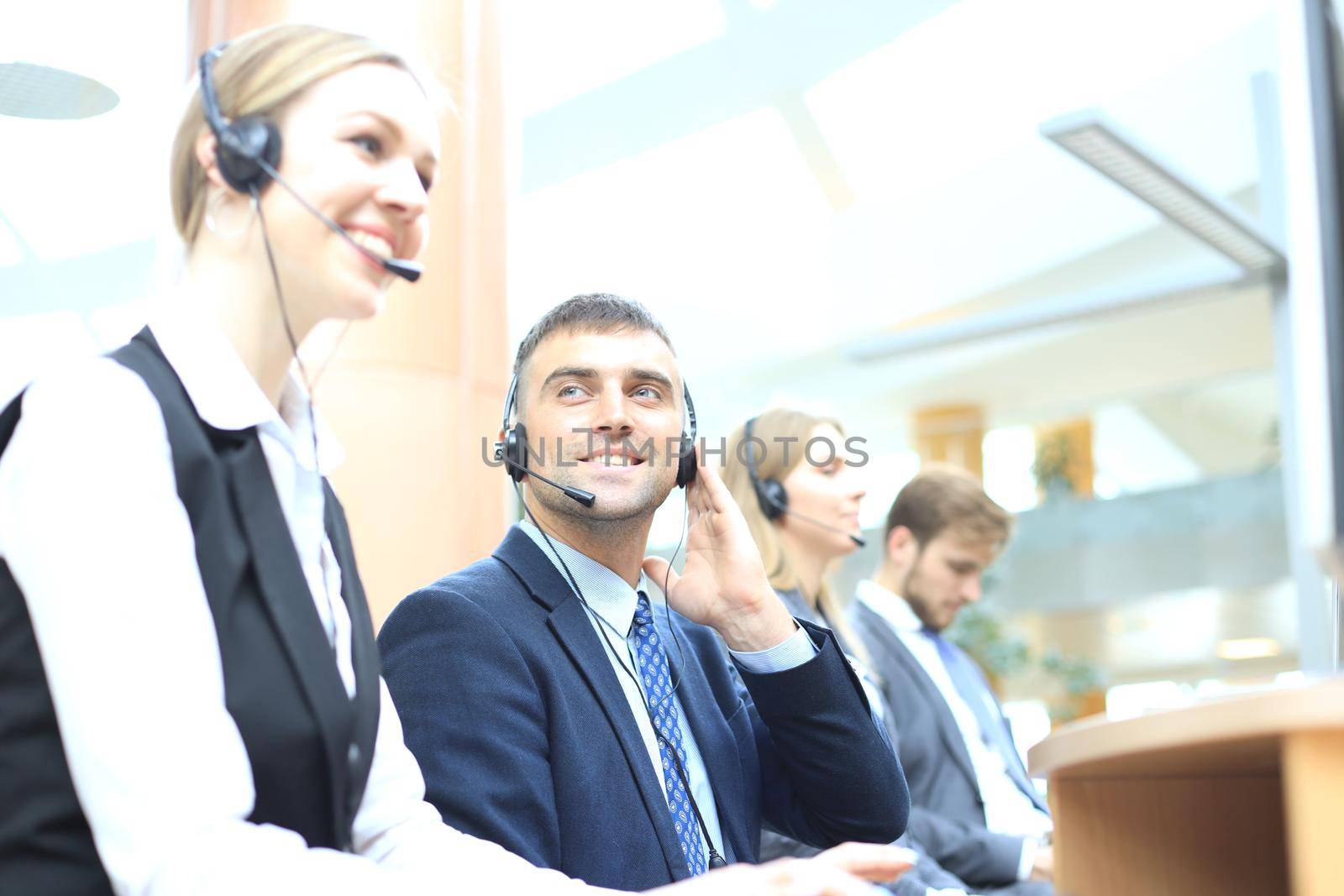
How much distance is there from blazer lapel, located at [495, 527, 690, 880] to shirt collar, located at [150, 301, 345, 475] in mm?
589

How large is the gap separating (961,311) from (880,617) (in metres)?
7.72

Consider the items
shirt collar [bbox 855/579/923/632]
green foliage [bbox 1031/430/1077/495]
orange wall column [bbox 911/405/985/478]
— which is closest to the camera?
shirt collar [bbox 855/579/923/632]

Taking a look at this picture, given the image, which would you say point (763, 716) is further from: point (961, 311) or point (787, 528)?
point (961, 311)

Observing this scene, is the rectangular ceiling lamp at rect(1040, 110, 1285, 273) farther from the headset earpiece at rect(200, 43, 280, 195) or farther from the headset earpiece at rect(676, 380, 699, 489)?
the headset earpiece at rect(200, 43, 280, 195)

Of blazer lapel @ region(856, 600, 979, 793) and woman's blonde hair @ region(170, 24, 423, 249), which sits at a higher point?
woman's blonde hair @ region(170, 24, 423, 249)

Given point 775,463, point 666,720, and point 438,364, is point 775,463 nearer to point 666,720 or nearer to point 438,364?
point 438,364

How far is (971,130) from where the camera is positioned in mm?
9055

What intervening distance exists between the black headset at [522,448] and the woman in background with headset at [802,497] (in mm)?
969

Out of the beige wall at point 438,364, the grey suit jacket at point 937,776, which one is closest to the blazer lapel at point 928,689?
the grey suit jacket at point 937,776

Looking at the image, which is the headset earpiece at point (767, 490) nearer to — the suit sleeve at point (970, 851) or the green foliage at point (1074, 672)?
the suit sleeve at point (970, 851)

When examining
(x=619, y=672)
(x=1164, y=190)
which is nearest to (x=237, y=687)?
(x=619, y=672)

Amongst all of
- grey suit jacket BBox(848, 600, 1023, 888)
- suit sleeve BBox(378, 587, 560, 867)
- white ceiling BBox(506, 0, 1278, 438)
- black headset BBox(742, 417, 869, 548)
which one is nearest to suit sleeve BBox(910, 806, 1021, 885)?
grey suit jacket BBox(848, 600, 1023, 888)

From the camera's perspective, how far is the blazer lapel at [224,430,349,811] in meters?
0.94

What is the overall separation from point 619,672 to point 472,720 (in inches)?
11.3
